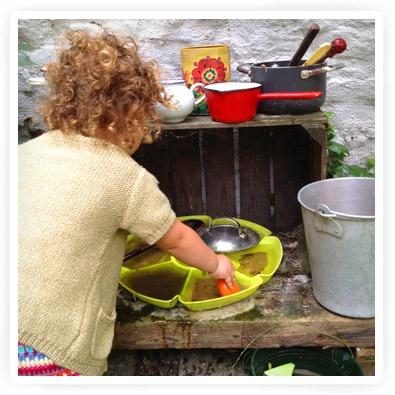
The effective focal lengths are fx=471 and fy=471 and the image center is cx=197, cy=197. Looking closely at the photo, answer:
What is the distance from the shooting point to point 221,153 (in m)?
1.94

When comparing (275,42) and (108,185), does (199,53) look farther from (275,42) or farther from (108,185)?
(108,185)

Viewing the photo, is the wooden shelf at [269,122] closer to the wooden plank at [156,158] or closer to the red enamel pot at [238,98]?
the red enamel pot at [238,98]

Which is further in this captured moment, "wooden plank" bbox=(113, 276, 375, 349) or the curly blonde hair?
"wooden plank" bbox=(113, 276, 375, 349)

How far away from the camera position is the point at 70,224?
1062mm

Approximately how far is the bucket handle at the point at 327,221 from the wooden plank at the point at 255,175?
639 millimetres

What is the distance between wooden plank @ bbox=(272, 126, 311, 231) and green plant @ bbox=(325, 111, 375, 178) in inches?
3.4

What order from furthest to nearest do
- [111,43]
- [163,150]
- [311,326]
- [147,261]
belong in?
1. [163,150]
2. [147,261]
3. [311,326]
4. [111,43]

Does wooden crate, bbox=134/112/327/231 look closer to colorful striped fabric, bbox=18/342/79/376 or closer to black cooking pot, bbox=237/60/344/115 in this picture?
black cooking pot, bbox=237/60/344/115

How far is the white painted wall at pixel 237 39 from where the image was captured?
178 centimetres

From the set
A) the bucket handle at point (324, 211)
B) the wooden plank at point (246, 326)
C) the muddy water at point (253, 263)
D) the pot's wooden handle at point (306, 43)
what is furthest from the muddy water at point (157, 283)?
the pot's wooden handle at point (306, 43)

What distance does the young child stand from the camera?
3.48ft

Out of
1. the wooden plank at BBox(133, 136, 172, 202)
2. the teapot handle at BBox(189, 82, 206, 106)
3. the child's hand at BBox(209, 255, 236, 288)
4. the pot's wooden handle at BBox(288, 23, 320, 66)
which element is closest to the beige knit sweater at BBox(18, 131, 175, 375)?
the child's hand at BBox(209, 255, 236, 288)

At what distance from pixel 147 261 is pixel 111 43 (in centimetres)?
87
